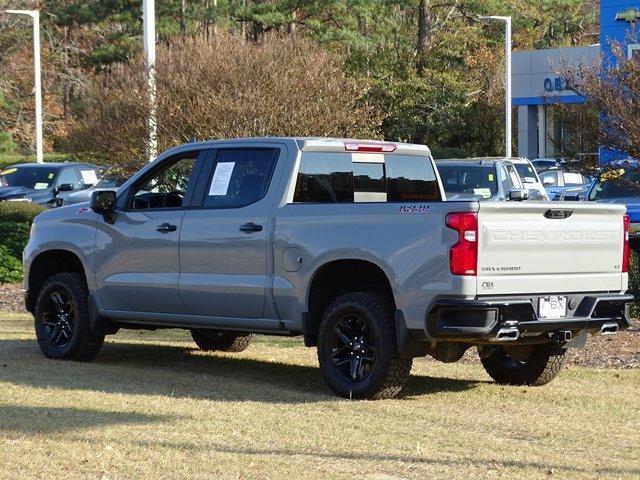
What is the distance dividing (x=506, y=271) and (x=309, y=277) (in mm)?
1607

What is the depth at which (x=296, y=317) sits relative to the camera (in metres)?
10.5

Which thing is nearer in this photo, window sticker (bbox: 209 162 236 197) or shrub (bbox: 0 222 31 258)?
window sticker (bbox: 209 162 236 197)

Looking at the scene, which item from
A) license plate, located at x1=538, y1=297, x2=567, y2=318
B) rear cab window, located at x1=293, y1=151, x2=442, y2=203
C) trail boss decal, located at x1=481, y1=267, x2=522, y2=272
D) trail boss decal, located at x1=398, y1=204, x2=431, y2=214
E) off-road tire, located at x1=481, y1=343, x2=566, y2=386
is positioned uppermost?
rear cab window, located at x1=293, y1=151, x2=442, y2=203

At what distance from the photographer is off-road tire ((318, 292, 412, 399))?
9844 millimetres

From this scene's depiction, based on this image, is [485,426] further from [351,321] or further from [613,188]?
[613,188]

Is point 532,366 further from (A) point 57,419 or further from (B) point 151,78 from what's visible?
(B) point 151,78

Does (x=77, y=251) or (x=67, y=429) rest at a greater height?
(x=77, y=251)

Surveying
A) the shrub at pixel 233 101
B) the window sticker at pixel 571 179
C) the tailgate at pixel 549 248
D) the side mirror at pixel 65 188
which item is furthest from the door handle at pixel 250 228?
the side mirror at pixel 65 188

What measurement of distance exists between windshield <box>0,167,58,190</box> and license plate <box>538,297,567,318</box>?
22783mm

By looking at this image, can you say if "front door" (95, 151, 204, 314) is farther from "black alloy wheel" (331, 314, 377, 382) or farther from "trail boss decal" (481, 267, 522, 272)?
"trail boss decal" (481, 267, 522, 272)

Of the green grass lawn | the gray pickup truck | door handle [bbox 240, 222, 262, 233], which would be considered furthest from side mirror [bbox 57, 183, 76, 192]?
door handle [bbox 240, 222, 262, 233]

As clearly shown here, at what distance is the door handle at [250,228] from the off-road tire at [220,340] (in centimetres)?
261

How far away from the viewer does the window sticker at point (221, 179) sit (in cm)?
1114

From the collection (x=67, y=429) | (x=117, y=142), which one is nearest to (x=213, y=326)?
(x=67, y=429)
